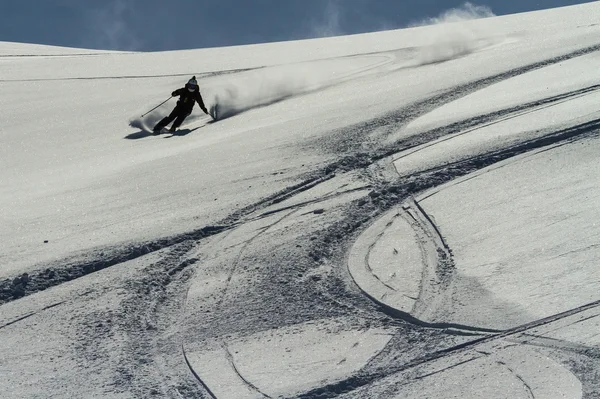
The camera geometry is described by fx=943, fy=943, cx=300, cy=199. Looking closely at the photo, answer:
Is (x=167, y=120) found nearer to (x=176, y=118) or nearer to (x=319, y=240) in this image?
(x=176, y=118)

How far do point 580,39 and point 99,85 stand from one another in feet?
25.8

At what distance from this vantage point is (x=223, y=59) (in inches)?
703

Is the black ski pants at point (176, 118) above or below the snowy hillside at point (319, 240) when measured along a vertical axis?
above

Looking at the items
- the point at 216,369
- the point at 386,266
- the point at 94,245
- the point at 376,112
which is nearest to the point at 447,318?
the point at 386,266

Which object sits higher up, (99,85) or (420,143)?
(99,85)

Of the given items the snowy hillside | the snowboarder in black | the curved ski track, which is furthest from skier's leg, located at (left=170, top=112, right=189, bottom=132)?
the curved ski track

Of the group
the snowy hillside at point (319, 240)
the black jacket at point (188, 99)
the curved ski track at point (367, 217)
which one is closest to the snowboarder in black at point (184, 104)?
the black jacket at point (188, 99)

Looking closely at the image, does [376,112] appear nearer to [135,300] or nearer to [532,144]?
[532,144]

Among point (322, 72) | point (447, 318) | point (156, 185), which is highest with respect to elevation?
point (322, 72)

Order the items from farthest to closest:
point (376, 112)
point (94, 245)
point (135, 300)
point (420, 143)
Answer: point (376, 112), point (420, 143), point (94, 245), point (135, 300)

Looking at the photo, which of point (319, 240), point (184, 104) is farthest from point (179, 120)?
point (319, 240)

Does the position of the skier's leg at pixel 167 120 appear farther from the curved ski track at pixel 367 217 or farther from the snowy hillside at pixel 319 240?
the curved ski track at pixel 367 217

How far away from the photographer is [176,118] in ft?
42.9

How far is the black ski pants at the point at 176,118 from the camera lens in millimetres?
12922
